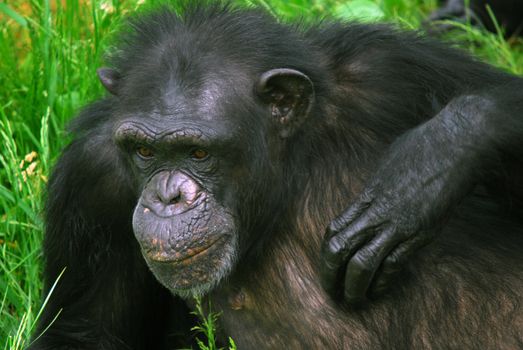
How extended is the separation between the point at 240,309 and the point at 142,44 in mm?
1409

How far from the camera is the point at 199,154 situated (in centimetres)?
527

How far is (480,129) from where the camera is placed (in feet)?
17.5

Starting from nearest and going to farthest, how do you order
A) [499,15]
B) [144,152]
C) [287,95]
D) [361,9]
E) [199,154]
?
1. [199,154]
2. [144,152]
3. [287,95]
4. [361,9]
5. [499,15]

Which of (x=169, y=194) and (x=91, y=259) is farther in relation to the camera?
(x=91, y=259)

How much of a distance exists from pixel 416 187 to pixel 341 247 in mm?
439

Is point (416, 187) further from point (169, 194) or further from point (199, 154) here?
point (169, 194)

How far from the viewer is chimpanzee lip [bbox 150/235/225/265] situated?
5164mm

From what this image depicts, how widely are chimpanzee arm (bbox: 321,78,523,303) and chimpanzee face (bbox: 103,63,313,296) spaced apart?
20.0 inches

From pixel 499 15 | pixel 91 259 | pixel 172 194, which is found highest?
pixel 172 194

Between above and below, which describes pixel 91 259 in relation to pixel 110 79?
below

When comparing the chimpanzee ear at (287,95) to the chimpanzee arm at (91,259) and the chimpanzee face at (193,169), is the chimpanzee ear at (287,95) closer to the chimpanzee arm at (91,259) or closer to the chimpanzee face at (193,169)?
the chimpanzee face at (193,169)

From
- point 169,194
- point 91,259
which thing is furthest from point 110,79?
point 91,259

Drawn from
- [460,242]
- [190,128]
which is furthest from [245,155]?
[460,242]

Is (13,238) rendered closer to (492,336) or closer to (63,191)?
(63,191)
